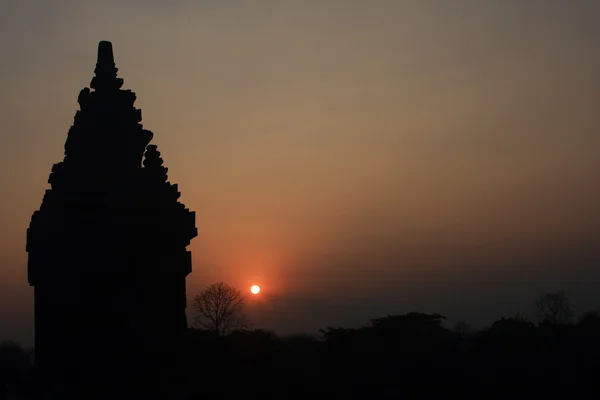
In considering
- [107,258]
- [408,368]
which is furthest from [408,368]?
[107,258]

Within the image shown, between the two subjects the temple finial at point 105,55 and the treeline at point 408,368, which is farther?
the treeline at point 408,368

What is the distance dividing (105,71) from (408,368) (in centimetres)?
1421

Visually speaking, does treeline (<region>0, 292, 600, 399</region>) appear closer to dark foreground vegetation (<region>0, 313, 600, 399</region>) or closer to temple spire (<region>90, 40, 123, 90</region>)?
dark foreground vegetation (<region>0, 313, 600, 399</region>)

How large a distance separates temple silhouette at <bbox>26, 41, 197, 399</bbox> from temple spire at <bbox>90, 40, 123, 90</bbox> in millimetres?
14

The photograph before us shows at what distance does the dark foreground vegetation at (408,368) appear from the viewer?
19969 mm

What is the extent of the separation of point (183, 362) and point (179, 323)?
20.3 inches

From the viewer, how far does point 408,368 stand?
72.2 feet

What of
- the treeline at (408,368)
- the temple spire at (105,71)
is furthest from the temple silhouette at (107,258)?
the treeline at (408,368)

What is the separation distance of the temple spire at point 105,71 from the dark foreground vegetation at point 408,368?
7518 mm

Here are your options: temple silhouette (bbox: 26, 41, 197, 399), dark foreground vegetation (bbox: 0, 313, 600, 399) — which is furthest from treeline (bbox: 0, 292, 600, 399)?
temple silhouette (bbox: 26, 41, 197, 399)

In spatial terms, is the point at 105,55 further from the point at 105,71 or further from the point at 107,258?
the point at 107,258

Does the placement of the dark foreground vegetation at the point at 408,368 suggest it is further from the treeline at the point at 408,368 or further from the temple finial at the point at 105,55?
the temple finial at the point at 105,55

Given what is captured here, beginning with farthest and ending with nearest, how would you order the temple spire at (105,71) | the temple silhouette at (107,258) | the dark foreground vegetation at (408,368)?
1. the dark foreground vegetation at (408,368)
2. the temple spire at (105,71)
3. the temple silhouette at (107,258)

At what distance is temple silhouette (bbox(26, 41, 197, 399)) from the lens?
9.74 m
